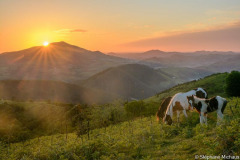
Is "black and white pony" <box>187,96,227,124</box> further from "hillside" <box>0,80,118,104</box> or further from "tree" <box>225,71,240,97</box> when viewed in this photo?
"hillside" <box>0,80,118,104</box>

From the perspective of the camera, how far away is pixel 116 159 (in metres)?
12.0

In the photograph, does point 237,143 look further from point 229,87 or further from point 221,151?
point 229,87

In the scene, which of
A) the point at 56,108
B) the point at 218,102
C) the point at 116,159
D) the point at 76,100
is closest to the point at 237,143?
the point at 116,159

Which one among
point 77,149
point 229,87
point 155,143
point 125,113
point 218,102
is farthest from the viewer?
point 125,113

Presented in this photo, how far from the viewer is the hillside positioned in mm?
152750

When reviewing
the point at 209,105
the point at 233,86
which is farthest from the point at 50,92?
the point at 209,105

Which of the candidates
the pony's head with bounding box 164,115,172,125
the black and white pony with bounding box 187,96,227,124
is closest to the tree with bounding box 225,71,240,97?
the pony's head with bounding box 164,115,172,125

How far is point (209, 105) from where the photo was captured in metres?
17.2

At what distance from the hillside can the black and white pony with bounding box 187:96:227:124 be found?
137 m

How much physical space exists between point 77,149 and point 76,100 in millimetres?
145991

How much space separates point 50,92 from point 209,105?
165062mm

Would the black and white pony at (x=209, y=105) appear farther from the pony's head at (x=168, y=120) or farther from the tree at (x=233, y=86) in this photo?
the tree at (x=233, y=86)

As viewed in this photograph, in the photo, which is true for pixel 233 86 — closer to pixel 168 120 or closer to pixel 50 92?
pixel 168 120

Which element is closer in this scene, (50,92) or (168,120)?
(168,120)
